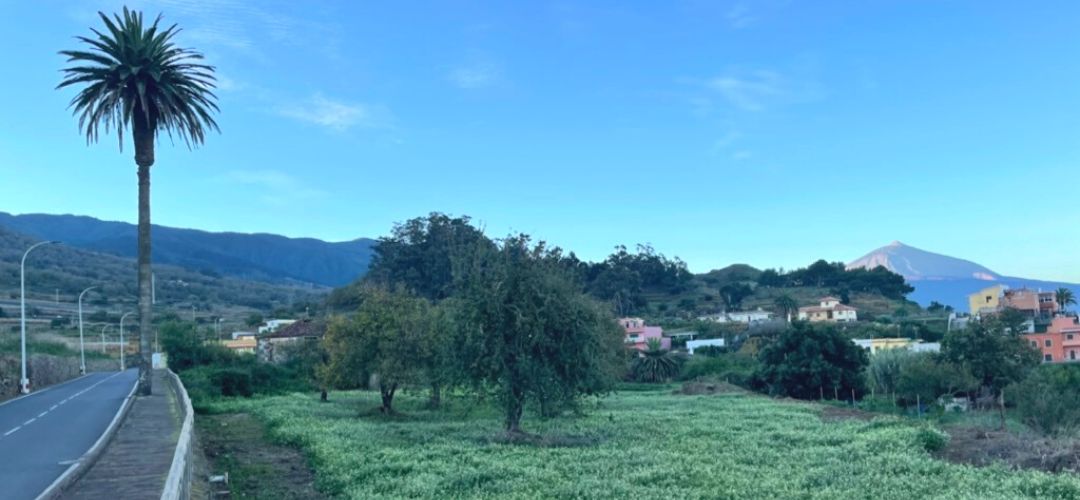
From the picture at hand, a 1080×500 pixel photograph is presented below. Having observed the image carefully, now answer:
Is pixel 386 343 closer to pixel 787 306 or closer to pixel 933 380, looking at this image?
pixel 933 380

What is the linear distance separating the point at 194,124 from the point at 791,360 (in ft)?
142

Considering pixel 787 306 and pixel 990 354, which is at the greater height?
pixel 787 306

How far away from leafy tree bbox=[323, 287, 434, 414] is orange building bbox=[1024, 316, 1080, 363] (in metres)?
77.0

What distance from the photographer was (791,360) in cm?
6025

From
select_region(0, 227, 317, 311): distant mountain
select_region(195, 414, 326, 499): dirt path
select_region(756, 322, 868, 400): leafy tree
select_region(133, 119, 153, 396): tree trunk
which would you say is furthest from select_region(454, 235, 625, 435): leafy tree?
select_region(0, 227, 317, 311): distant mountain

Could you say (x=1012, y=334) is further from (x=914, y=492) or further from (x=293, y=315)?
(x=293, y=315)

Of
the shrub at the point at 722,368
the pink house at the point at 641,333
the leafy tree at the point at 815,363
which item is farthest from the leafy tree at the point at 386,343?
the pink house at the point at 641,333

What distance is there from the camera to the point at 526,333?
25.5m

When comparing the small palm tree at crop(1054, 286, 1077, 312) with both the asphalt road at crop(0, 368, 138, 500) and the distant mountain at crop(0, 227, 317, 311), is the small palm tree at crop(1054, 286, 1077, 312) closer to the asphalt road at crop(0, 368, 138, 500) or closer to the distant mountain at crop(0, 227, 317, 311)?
Answer: the asphalt road at crop(0, 368, 138, 500)

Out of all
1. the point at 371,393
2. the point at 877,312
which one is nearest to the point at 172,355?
the point at 371,393

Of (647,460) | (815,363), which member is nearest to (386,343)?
(647,460)

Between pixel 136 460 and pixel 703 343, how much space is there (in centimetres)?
8516

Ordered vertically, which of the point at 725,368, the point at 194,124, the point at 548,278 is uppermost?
the point at 194,124

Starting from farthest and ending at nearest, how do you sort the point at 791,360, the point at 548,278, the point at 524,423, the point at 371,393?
the point at 791,360
the point at 371,393
the point at 524,423
the point at 548,278
